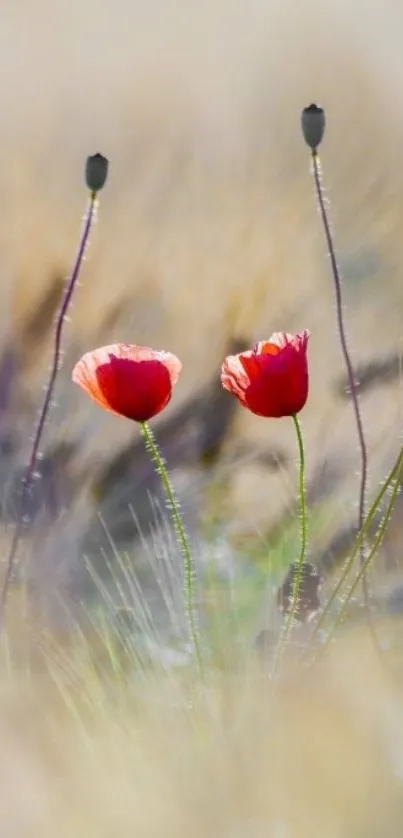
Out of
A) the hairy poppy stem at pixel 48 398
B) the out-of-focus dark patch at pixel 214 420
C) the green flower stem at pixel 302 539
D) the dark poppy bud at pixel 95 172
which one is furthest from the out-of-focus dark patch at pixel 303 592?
the dark poppy bud at pixel 95 172

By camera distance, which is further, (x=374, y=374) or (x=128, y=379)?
(x=374, y=374)

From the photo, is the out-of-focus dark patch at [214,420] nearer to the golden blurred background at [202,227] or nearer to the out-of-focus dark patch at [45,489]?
the golden blurred background at [202,227]

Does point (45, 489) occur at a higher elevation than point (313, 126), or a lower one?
lower

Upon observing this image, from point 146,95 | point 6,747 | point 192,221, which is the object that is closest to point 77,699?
point 6,747

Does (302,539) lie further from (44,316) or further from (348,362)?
(44,316)

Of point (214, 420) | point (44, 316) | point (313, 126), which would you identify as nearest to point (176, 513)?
point (214, 420)

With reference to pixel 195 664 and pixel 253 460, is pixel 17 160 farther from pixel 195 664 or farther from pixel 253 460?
pixel 195 664
